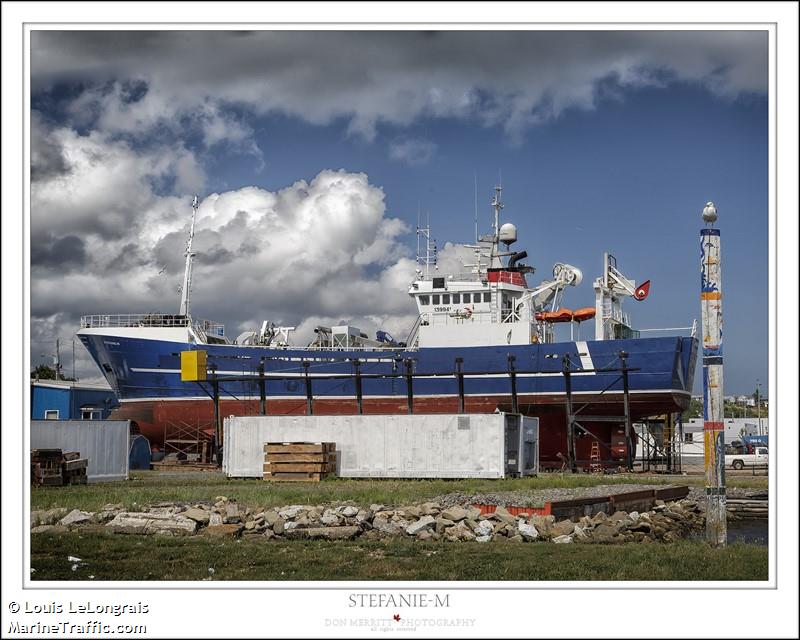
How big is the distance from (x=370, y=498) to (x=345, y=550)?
596cm

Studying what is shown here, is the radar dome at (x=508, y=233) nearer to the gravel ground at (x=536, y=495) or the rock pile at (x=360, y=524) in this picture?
the gravel ground at (x=536, y=495)

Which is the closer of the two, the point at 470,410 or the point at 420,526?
the point at 420,526

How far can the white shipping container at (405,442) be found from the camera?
81.0 ft

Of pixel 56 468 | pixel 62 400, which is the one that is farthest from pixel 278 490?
pixel 62 400

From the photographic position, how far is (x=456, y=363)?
131 feet

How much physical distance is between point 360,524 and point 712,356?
238 inches

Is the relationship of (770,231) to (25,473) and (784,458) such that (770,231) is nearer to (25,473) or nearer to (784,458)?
(784,458)

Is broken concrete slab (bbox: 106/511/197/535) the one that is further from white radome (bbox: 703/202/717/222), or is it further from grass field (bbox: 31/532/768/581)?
white radome (bbox: 703/202/717/222)

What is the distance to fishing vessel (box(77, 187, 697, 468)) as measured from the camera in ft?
133

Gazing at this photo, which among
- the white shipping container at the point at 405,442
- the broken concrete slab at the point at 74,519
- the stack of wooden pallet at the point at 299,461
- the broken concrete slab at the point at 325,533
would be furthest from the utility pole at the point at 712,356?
the stack of wooden pallet at the point at 299,461

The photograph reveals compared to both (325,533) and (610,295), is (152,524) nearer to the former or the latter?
(325,533)

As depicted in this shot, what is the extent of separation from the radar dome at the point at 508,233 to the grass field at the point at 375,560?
3549cm

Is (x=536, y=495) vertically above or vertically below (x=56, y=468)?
above

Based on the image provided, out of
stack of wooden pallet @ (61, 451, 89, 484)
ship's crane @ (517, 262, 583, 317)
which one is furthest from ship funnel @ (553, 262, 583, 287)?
stack of wooden pallet @ (61, 451, 89, 484)
